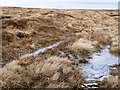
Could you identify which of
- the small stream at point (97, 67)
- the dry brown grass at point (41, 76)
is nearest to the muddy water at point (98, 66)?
the small stream at point (97, 67)

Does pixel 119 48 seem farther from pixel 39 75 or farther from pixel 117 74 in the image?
pixel 39 75

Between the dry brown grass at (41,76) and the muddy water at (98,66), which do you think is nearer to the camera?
the dry brown grass at (41,76)

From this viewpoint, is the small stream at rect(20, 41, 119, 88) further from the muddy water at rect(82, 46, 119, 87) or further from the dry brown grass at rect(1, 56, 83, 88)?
the dry brown grass at rect(1, 56, 83, 88)

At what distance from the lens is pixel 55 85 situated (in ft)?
29.4

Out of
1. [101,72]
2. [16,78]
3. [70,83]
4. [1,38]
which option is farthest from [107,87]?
[1,38]

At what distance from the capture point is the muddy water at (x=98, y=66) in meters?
10.4

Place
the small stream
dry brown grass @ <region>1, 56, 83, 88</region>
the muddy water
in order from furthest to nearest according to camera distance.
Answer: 1. the muddy water
2. the small stream
3. dry brown grass @ <region>1, 56, 83, 88</region>

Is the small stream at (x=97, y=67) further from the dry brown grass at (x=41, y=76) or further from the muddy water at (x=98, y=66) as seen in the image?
the dry brown grass at (x=41, y=76)

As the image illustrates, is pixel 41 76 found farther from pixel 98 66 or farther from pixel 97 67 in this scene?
pixel 98 66

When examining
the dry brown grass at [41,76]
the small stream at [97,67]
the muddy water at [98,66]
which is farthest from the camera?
the muddy water at [98,66]

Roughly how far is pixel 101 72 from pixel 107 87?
2101 mm

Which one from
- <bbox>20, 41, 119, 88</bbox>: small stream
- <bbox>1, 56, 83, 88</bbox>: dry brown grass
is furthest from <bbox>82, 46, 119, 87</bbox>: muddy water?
<bbox>1, 56, 83, 88</bbox>: dry brown grass

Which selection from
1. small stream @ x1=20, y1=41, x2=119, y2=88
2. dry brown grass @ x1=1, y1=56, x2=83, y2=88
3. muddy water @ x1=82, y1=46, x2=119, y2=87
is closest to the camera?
dry brown grass @ x1=1, y1=56, x2=83, y2=88

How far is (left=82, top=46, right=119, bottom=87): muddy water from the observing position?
34.2 ft
